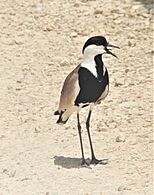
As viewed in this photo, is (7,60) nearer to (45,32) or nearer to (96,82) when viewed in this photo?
(45,32)

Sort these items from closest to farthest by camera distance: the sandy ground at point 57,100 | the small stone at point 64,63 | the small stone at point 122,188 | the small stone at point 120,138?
the small stone at point 122,188, the sandy ground at point 57,100, the small stone at point 120,138, the small stone at point 64,63

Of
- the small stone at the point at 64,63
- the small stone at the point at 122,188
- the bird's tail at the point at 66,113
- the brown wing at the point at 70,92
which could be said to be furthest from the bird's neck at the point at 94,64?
the small stone at the point at 64,63

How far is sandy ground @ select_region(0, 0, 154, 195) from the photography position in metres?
6.79

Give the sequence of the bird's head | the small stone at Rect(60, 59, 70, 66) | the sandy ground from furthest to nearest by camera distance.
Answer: the small stone at Rect(60, 59, 70, 66) < the bird's head < the sandy ground

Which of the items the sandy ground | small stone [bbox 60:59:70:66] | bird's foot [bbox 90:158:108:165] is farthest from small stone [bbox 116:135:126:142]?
small stone [bbox 60:59:70:66]

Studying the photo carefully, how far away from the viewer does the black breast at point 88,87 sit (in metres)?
6.99

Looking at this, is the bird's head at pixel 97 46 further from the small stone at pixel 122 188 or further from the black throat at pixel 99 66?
the small stone at pixel 122 188

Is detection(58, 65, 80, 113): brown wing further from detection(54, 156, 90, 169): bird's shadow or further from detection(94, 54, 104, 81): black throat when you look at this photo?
detection(54, 156, 90, 169): bird's shadow

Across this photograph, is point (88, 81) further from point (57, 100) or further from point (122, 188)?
point (57, 100)

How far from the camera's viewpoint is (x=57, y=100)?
8711 mm

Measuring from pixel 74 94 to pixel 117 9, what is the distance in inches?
176

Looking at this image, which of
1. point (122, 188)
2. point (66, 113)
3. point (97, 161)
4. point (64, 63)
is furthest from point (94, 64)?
point (64, 63)

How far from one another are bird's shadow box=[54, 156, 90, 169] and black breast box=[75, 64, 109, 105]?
564mm

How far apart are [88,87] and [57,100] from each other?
1.76 m
